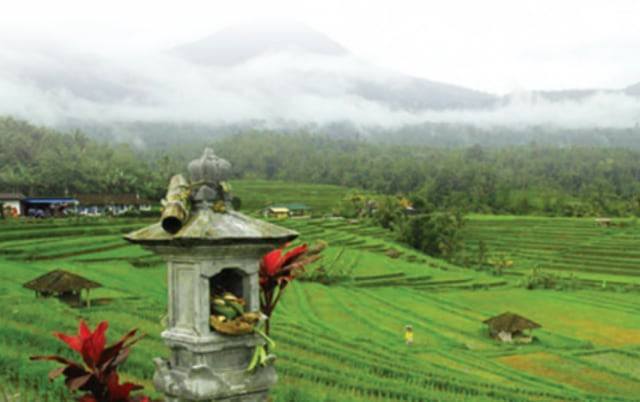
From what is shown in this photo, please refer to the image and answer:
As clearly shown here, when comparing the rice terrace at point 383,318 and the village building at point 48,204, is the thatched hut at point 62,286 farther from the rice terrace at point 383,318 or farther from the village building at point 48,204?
the village building at point 48,204

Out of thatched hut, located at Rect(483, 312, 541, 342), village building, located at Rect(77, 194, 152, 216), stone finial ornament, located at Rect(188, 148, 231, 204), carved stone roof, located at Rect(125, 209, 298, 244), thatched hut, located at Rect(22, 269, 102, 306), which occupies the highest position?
stone finial ornament, located at Rect(188, 148, 231, 204)

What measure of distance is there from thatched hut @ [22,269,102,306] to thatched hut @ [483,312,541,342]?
47.2 feet

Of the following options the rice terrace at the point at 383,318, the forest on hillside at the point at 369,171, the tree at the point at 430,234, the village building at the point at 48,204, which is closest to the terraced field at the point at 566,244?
the rice terrace at the point at 383,318

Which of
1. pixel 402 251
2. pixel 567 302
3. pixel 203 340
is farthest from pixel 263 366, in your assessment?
pixel 402 251

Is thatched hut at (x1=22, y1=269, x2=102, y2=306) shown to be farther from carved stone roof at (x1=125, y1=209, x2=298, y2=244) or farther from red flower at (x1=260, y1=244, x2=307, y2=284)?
carved stone roof at (x1=125, y1=209, x2=298, y2=244)

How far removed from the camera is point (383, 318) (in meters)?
25.0

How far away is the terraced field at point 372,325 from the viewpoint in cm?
855

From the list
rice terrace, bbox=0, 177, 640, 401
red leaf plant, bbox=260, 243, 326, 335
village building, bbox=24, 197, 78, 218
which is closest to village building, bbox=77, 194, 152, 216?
village building, bbox=24, 197, 78, 218

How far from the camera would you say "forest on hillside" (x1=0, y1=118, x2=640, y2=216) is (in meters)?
65.1

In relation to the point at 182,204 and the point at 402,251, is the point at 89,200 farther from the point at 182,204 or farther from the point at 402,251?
the point at 182,204

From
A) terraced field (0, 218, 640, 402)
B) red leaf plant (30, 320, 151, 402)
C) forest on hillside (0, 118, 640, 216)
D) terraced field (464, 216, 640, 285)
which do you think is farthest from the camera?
forest on hillside (0, 118, 640, 216)

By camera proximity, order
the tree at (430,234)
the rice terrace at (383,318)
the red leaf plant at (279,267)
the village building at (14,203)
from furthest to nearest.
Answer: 1. the tree at (430,234)
2. the village building at (14,203)
3. the rice terrace at (383,318)
4. the red leaf plant at (279,267)

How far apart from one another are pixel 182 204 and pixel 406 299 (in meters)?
28.0

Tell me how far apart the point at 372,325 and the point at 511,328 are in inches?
199
